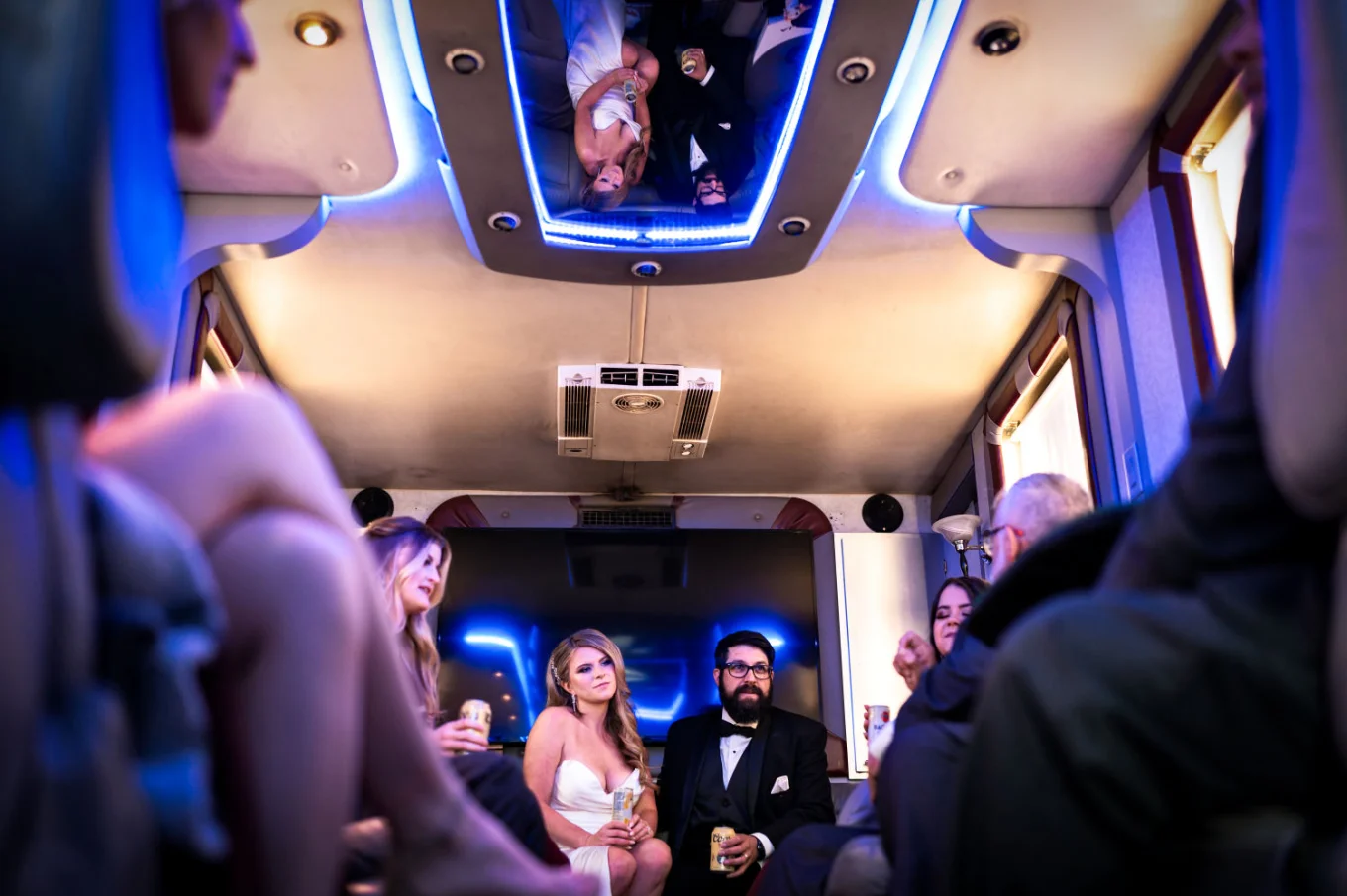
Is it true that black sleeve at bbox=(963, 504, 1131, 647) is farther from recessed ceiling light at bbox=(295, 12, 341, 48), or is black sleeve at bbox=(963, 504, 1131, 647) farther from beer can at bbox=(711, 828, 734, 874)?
beer can at bbox=(711, 828, 734, 874)

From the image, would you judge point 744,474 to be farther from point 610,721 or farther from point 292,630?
point 292,630

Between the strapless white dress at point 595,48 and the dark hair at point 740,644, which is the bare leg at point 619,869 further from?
the strapless white dress at point 595,48

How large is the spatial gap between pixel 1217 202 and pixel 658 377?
2.09 metres

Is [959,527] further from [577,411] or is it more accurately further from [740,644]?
[577,411]

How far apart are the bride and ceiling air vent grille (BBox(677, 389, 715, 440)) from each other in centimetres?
106

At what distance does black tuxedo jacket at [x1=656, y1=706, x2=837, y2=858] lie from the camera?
3551mm

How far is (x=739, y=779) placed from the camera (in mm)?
3613

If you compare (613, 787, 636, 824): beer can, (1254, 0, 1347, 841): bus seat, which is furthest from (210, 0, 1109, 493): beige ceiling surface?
(1254, 0, 1347, 841): bus seat

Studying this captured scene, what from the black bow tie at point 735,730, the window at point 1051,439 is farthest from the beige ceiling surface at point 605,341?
the black bow tie at point 735,730

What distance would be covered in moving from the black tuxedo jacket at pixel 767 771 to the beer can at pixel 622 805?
45cm

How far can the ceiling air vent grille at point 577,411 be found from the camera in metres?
4.16

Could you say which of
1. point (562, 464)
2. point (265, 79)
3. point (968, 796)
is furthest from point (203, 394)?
point (562, 464)

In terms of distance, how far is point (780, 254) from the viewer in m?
3.16

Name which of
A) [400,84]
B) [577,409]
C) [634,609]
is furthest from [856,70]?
[634,609]
